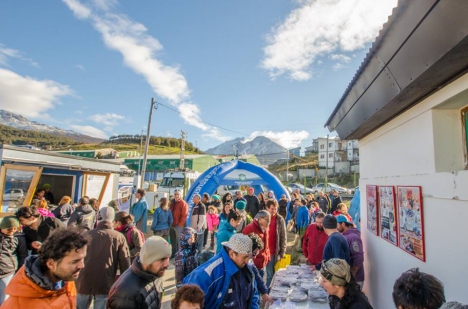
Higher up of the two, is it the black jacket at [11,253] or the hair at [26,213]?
the hair at [26,213]

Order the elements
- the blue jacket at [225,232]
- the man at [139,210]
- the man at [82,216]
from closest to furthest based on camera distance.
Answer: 1. the blue jacket at [225,232]
2. the man at [82,216]
3. the man at [139,210]

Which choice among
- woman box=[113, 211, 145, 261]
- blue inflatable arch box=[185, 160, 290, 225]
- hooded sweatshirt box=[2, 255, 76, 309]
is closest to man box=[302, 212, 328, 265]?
woman box=[113, 211, 145, 261]

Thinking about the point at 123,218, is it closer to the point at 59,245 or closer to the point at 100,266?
Result: the point at 100,266

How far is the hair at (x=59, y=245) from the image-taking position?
70.4 inches

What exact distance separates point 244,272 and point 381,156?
2.70m

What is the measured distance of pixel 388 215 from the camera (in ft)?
11.3

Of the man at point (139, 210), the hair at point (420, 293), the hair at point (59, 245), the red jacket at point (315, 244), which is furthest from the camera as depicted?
the man at point (139, 210)

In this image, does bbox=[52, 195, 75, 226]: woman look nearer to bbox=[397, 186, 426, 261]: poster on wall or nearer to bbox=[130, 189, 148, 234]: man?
bbox=[130, 189, 148, 234]: man

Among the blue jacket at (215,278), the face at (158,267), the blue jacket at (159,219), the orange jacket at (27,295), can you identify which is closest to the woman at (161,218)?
the blue jacket at (159,219)

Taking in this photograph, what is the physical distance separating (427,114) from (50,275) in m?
3.41

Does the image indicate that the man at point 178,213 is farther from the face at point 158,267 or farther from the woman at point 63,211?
the face at point 158,267

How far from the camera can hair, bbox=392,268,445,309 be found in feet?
5.00

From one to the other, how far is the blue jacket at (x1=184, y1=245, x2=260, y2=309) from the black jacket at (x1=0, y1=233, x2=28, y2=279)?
2.62 meters

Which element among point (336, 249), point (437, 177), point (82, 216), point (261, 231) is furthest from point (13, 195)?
point (437, 177)
